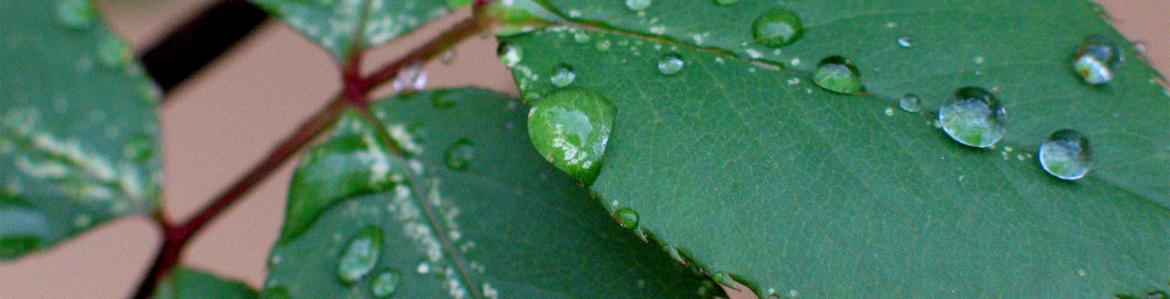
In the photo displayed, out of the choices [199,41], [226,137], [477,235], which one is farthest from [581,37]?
[226,137]

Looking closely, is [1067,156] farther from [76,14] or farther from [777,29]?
[76,14]

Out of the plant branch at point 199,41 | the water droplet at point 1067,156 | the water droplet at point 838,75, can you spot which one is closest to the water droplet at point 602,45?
the water droplet at point 838,75

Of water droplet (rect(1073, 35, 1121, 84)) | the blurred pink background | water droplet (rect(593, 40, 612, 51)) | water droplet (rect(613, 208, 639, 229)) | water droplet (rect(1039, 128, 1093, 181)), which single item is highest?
water droplet (rect(1073, 35, 1121, 84))

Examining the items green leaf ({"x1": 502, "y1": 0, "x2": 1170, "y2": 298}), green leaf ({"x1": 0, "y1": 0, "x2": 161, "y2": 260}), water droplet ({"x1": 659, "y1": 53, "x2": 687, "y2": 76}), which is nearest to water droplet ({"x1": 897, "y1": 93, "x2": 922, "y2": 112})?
green leaf ({"x1": 502, "y1": 0, "x2": 1170, "y2": 298})

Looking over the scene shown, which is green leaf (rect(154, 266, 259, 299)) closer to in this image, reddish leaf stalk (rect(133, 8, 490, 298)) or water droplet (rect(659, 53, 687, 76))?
reddish leaf stalk (rect(133, 8, 490, 298))

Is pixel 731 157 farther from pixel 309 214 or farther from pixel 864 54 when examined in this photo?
pixel 309 214

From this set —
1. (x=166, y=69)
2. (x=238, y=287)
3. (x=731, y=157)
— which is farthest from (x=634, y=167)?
(x=166, y=69)
